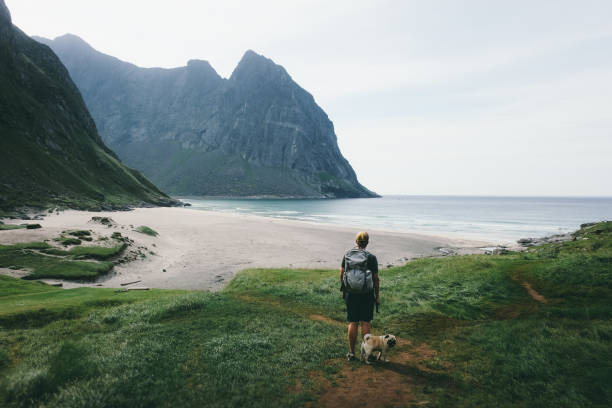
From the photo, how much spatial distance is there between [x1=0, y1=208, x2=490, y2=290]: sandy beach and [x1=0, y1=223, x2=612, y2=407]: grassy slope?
40.9 ft

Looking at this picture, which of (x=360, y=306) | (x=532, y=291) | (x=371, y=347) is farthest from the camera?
(x=532, y=291)

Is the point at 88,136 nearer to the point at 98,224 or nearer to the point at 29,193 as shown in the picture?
the point at 29,193

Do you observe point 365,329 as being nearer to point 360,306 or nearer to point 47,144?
point 360,306

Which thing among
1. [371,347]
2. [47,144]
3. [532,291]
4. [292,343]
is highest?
[47,144]

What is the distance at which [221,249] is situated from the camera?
148ft

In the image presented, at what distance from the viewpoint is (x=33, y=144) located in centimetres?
9981

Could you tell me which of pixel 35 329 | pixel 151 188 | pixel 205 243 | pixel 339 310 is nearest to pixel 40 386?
pixel 35 329

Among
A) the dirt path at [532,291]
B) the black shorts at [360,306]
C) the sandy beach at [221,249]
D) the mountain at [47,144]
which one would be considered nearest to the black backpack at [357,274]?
the black shorts at [360,306]

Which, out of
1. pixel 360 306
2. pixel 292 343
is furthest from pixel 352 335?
pixel 292 343

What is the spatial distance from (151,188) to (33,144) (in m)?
59.9

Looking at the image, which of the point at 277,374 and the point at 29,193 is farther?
the point at 29,193

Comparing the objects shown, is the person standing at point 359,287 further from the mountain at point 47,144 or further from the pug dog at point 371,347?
the mountain at point 47,144

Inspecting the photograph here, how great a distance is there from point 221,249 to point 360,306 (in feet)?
128

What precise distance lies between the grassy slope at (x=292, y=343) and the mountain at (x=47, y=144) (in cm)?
7014
